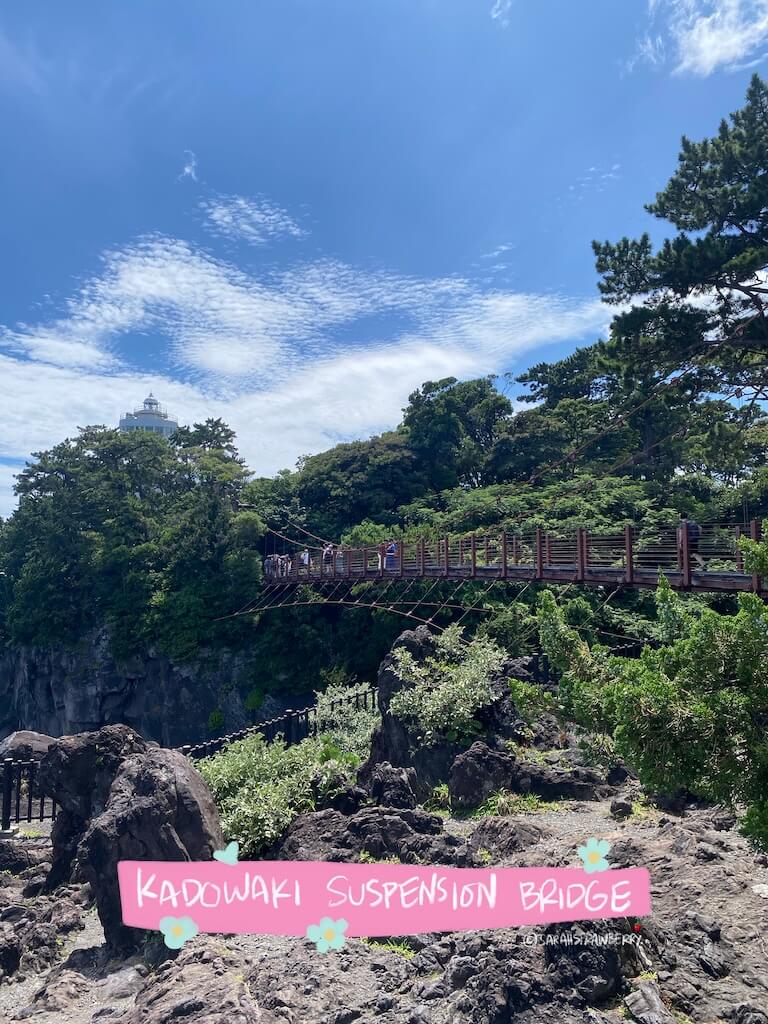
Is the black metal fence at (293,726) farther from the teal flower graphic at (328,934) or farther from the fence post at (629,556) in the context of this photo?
the fence post at (629,556)

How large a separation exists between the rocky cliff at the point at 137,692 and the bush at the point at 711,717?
18238mm

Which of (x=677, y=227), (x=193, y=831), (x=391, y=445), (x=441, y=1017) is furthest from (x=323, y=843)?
(x=391, y=445)

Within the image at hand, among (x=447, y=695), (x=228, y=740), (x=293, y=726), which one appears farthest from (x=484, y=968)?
(x=293, y=726)

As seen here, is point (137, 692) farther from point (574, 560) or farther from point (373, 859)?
point (373, 859)

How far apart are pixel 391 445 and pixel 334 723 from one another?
1757cm

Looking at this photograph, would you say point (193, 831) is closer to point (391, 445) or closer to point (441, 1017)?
point (441, 1017)

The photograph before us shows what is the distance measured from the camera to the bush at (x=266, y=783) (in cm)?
606

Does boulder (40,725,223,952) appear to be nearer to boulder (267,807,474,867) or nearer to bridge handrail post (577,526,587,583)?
boulder (267,807,474,867)

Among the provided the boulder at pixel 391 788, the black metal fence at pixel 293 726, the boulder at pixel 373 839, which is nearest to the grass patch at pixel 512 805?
the boulder at pixel 391 788

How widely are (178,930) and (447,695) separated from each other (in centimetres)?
444

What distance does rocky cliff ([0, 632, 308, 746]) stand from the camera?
21.9 m

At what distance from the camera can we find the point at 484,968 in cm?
339

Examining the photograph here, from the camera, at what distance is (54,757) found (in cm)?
711

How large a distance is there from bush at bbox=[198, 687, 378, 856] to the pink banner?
4.33ft
